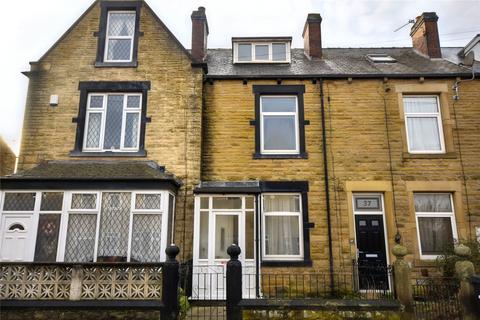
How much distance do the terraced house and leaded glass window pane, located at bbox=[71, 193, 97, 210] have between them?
0.16ft

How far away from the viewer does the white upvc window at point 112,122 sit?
12.9 meters

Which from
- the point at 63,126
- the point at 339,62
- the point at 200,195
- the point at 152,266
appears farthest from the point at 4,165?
the point at 339,62

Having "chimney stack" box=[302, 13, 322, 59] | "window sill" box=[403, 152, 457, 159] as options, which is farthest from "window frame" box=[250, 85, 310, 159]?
"window sill" box=[403, 152, 457, 159]

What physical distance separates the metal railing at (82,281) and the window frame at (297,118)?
573cm

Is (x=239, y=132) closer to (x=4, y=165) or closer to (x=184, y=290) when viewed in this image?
(x=184, y=290)

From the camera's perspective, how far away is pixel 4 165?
75.8 feet

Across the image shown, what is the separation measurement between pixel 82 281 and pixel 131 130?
226 inches

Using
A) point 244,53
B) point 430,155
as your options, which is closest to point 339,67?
point 244,53

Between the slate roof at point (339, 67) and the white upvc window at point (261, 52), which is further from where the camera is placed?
the white upvc window at point (261, 52)

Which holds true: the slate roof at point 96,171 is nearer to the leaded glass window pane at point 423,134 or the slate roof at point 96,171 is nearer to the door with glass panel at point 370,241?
the door with glass panel at point 370,241

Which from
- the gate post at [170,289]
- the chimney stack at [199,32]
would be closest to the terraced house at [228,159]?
the chimney stack at [199,32]

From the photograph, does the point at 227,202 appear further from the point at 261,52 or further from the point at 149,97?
the point at 261,52

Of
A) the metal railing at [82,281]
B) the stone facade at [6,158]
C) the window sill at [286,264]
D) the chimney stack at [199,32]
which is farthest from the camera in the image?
the stone facade at [6,158]

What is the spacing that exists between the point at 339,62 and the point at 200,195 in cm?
821
